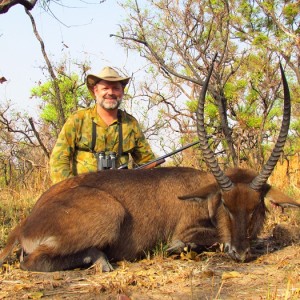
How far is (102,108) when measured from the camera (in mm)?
6812

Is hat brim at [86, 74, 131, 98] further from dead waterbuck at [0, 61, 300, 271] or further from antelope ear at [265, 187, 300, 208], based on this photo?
antelope ear at [265, 187, 300, 208]

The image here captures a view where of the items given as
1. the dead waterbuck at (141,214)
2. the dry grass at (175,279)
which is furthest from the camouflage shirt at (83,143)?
the dry grass at (175,279)

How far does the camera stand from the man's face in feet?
22.2

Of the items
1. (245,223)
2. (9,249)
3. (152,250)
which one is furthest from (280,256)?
(9,249)

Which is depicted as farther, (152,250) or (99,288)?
(152,250)

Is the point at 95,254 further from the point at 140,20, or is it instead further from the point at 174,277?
the point at 140,20

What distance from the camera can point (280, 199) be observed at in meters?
4.93

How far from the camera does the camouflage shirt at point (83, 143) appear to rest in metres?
6.45

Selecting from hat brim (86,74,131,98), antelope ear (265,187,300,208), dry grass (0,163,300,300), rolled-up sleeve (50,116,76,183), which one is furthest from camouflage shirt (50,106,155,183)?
antelope ear (265,187,300,208)

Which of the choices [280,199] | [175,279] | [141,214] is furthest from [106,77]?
[175,279]

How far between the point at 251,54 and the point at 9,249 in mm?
11194

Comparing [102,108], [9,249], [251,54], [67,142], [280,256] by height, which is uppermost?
[251,54]

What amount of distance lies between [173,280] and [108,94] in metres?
3.44

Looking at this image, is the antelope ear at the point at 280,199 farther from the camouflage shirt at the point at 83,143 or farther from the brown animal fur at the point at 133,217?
the camouflage shirt at the point at 83,143
